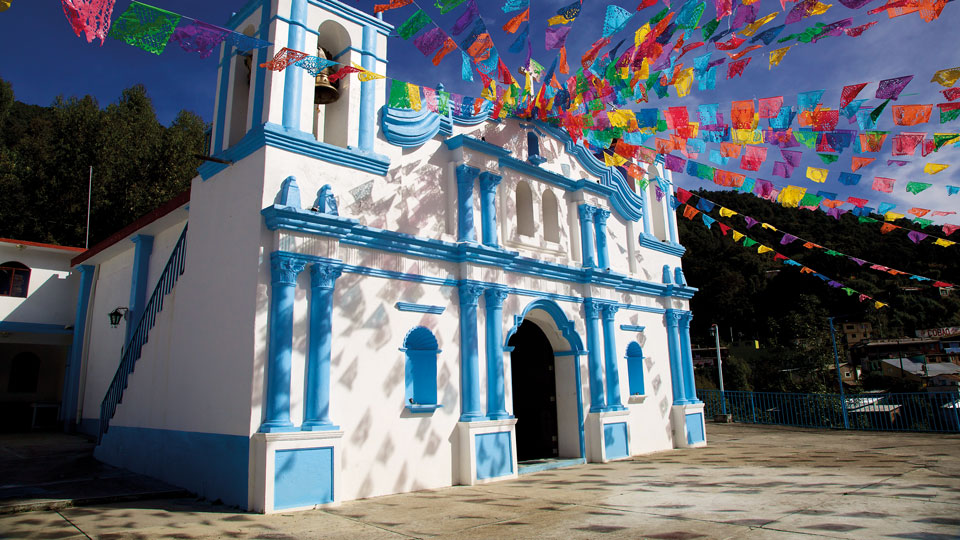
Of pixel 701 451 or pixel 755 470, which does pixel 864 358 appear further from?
pixel 755 470

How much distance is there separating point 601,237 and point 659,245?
8.51 feet

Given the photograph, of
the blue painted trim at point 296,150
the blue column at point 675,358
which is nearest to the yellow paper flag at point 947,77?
the blue painted trim at point 296,150

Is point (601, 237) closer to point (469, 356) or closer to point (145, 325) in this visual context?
point (469, 356)

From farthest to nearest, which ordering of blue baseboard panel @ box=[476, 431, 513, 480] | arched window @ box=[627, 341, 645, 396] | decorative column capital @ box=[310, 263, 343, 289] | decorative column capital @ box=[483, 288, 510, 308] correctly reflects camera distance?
arched window @ box=[627, 341, 645, 396], decorative column capital @ box=[483, 288, 510, 308], blue baseboard panel @ box=[476, 431, 513, 480], decorative column capital @ box=[310, 263, 343, 289]

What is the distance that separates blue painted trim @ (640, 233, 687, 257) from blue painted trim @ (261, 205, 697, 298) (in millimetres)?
1052

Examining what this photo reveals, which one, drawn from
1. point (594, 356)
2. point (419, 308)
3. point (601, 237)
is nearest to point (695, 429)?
point (594, 356)

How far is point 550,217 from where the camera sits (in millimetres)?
12641

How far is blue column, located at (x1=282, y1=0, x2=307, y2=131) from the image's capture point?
856 centimetres

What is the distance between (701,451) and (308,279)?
9618 millimetres

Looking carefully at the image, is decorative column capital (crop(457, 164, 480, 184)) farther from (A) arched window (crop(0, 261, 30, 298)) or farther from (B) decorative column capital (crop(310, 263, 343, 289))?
(A) arched window (crop(0, 261, 30, 298))

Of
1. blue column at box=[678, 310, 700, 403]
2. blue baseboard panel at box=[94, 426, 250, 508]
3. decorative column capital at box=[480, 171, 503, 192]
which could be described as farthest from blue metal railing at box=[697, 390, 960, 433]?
blue baseboard panel at box=[94, 426, 250, 508]

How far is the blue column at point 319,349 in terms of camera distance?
25.4 ft

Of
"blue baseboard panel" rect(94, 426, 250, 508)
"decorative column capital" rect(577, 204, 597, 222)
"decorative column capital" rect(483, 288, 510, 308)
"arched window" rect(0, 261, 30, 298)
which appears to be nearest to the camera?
"blue baseboard panel" rect(94, 426, 250, 508)

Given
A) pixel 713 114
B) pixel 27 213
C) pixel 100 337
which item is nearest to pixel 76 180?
pixel 27 213
